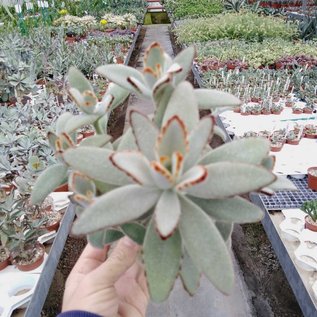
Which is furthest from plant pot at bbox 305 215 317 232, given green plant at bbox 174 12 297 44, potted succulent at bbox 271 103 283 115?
green plant at bbox 174 12 297 44

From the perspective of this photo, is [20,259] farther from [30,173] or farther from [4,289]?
[30,173]

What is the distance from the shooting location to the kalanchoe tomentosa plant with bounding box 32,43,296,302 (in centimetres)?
60

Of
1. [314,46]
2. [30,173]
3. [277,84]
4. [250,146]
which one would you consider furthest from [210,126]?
[314,46]

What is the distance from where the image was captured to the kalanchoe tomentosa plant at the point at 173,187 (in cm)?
60

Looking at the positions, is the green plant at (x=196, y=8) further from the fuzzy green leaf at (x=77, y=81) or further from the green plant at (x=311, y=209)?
the fuzzy green leaf at (x=77, y=81)

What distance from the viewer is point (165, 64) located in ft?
2.63

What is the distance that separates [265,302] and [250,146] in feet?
5.94

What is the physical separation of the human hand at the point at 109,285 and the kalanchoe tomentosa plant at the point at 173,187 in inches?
6.0

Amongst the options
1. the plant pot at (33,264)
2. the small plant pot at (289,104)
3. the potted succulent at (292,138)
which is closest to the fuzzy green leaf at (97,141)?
the plant pot at (33,264)

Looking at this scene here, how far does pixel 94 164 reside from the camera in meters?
0.67

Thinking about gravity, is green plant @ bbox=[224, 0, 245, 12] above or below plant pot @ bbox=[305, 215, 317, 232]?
below

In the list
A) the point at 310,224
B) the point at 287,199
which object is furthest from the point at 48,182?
the point at 287,199

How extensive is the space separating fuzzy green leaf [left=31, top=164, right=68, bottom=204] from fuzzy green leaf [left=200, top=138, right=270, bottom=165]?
0.36 meters

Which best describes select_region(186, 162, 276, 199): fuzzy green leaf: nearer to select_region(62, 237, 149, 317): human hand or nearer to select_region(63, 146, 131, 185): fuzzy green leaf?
select_region(63, 146, 131, 185): fuzzy green leaf
